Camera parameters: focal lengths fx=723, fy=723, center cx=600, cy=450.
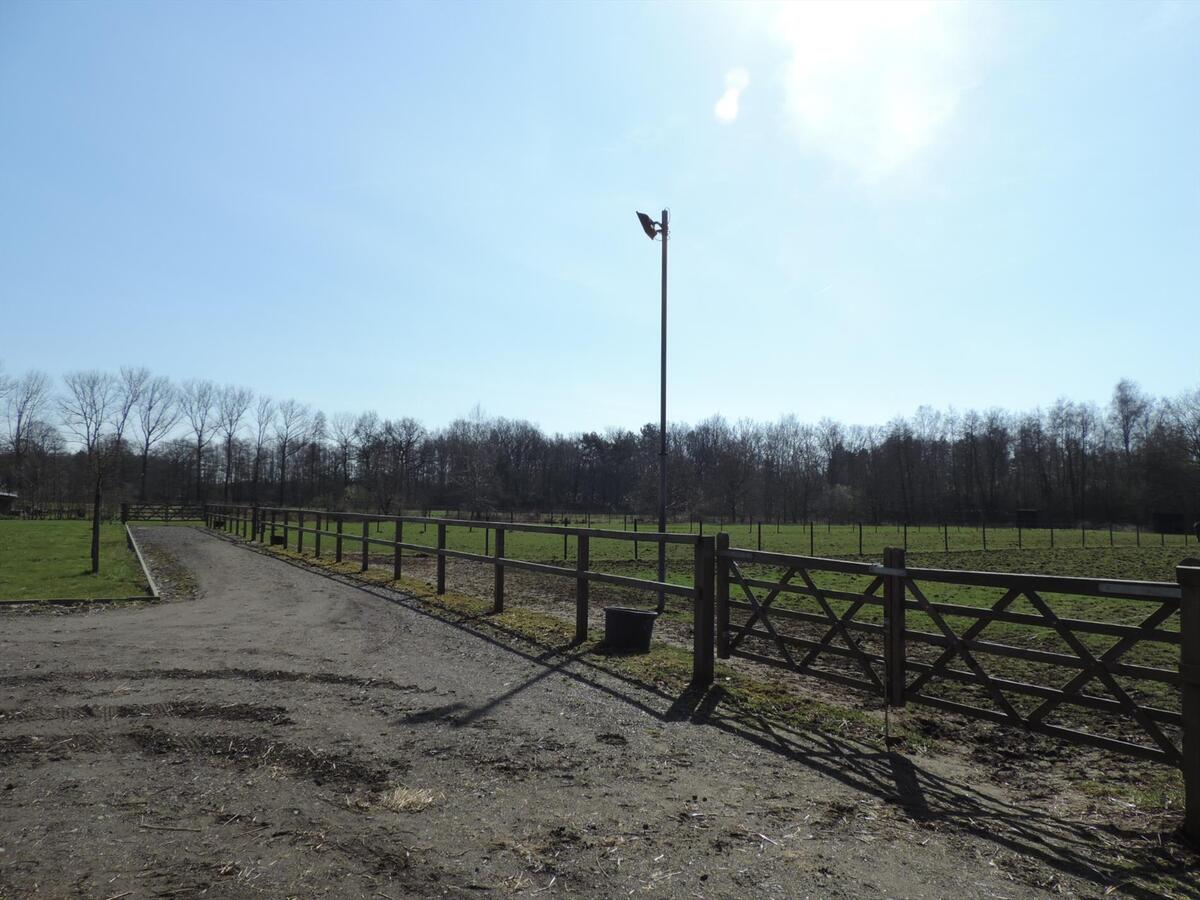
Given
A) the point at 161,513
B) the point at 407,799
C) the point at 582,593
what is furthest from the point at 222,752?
the point at 161,513

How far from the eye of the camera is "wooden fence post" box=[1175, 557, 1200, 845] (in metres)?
3.56

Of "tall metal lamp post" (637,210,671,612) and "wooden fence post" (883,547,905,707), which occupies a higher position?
"tall metal lamp post" (637,210,671,612)

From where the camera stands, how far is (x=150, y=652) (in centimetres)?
751

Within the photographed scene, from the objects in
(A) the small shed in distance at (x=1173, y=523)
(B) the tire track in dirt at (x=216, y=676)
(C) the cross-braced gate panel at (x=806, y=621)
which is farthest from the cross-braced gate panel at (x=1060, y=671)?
(A) the small shed in distance at (x=1173, y=523)

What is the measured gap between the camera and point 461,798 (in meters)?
3.90

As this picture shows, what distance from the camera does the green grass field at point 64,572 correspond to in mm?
11930

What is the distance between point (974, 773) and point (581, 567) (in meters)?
4.99

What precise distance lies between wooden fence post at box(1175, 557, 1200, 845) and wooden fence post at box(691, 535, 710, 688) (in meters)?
3.49

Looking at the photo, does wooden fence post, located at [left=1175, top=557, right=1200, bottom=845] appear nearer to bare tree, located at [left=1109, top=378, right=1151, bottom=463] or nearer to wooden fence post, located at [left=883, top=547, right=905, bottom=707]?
wooden fence post, located at [left=883, top=547, right=905, bottom=707]

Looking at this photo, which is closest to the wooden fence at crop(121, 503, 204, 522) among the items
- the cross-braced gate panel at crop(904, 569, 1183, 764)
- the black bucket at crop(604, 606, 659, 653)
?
the black bucket at crop(604, 606, 659, 653)

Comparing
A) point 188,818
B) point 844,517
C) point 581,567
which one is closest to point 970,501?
point 844,517

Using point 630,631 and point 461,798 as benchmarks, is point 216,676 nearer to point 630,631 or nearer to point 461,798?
point 461,798

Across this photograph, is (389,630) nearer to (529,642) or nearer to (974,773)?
(529,642)

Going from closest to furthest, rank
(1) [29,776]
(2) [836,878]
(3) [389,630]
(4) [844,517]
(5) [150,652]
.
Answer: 1. (2) [836,878]
2. (1) [29,776]
3. (5) [150,652]
4. (3) [389,630]
5. (4) [844,517]
